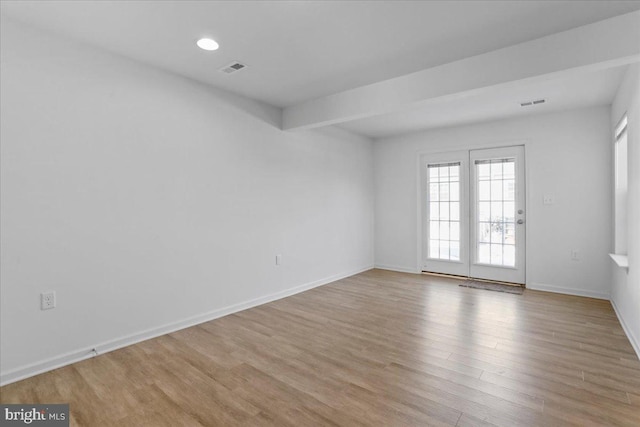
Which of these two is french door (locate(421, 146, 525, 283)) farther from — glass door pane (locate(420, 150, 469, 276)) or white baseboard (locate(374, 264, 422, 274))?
white baseboard (locate(374, 264, 422, 274))

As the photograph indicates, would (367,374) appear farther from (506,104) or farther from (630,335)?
(506,104)

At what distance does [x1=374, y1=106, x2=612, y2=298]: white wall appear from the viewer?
4227mm

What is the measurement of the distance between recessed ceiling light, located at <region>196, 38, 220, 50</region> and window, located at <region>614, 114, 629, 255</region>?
161 inches

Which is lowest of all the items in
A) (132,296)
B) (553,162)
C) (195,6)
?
(132,296)

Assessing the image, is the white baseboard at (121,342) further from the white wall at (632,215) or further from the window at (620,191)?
the window at (620,191)

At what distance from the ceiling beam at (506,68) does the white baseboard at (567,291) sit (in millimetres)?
3137

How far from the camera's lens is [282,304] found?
407 centimetres

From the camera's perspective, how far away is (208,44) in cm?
264

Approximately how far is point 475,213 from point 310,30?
398 centimetres

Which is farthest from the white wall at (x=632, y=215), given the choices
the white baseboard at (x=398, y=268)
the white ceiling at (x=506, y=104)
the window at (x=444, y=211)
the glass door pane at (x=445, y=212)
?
the white baseboard at (x=398, y=268)

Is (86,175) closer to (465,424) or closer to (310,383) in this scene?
(310,383)

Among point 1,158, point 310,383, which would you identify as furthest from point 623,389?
point 1,158

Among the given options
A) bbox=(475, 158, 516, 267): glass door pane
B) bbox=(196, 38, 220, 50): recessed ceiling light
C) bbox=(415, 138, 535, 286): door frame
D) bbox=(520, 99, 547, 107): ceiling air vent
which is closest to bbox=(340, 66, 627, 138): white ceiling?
bbox=(520, 99, 547, 107): ceiling air vent

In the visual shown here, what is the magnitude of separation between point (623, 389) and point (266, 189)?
11.9 feet
